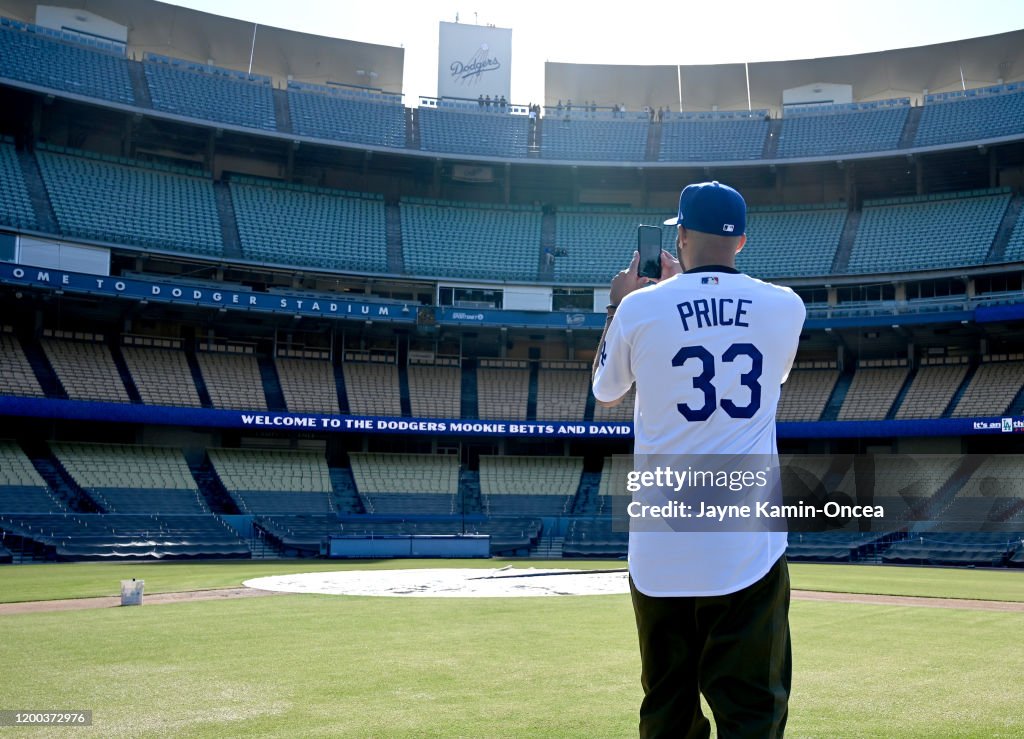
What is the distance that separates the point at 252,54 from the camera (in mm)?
59031

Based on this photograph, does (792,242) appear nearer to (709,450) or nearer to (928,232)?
(928,232)

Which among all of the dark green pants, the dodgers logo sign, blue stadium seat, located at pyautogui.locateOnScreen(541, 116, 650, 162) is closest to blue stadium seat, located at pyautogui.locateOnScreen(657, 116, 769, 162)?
blue stadium seat, located at pyautogui.locateOnScreen(541, 116, 650, 162)

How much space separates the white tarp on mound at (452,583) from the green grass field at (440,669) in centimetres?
268

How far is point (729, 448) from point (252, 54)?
62213 millimetres

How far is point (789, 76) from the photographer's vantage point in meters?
61.3

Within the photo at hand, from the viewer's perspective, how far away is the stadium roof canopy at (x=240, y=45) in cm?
5559

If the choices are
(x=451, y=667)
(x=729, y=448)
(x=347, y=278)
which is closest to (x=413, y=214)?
(x=347, y=278)

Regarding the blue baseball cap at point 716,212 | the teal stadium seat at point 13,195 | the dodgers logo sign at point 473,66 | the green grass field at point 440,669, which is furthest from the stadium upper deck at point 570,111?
the blue baseball cap at point 716,212

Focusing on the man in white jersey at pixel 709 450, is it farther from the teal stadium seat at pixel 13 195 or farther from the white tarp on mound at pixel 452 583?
the teal stadium seat at pixel 13 195

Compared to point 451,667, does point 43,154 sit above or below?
above

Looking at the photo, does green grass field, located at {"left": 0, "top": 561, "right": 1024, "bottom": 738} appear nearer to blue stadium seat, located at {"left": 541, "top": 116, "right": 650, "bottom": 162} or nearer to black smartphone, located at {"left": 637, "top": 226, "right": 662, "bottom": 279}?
black smartphone, located at {"left": 637, "top": 226, "right": 662, "bottom": 279}

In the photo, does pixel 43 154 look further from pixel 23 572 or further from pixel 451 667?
pixel 451 667

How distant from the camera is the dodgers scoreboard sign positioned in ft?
198

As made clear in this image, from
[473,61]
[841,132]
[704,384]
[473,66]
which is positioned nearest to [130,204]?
[473,66]
